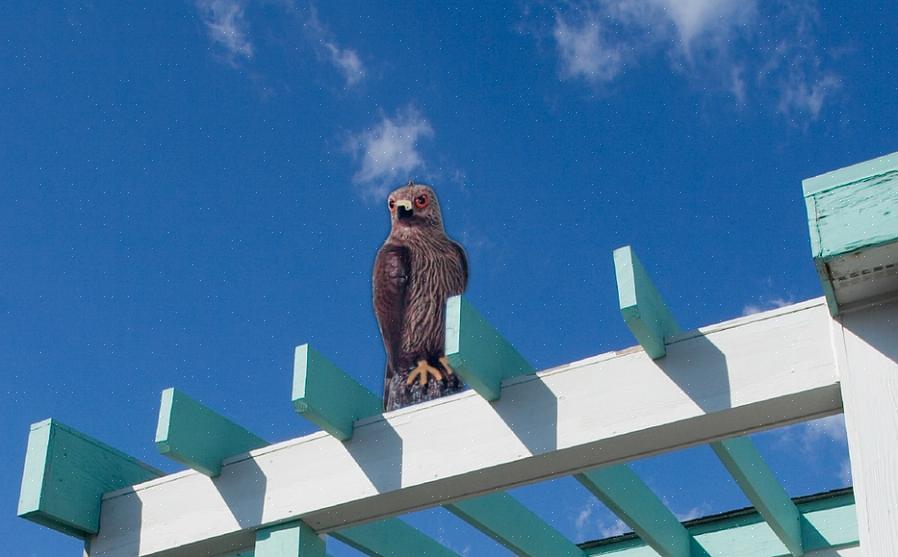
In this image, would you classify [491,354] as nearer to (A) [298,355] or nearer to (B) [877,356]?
(A) [298,355]

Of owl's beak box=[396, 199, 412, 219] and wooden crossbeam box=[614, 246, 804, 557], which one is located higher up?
owl's beak box=[396, 199, 412, 219]

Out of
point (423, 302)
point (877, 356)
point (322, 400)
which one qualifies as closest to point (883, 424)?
point (877, 356)

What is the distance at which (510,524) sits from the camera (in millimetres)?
3070

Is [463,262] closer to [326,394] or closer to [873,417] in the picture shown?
[326,394]

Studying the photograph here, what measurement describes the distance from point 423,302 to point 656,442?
1.42 m

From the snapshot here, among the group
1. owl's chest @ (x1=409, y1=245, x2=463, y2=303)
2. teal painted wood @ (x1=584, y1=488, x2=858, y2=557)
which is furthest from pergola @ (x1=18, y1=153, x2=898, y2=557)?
owl's chest @ (x1=409, y1=245, x2=463, y2=303)

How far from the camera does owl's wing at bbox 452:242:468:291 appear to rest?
3887 mm

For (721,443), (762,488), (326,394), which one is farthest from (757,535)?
(326,394)

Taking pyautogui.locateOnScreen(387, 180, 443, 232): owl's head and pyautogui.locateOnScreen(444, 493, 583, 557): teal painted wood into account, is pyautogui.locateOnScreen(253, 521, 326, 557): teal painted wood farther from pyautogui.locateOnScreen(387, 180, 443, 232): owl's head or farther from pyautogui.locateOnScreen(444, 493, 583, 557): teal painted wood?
pyautogui.locateOnScreen(387, 180, 443, 232): owl's head

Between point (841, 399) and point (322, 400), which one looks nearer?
point (841, 399)

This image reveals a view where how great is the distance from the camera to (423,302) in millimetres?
3750

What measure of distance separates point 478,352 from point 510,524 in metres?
0.74

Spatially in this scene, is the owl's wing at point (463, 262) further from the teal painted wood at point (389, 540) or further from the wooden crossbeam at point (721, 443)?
the wooden crossbeam at point (721, 443)

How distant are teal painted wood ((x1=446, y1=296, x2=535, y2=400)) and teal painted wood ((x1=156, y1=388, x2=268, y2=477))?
2.36 ft
